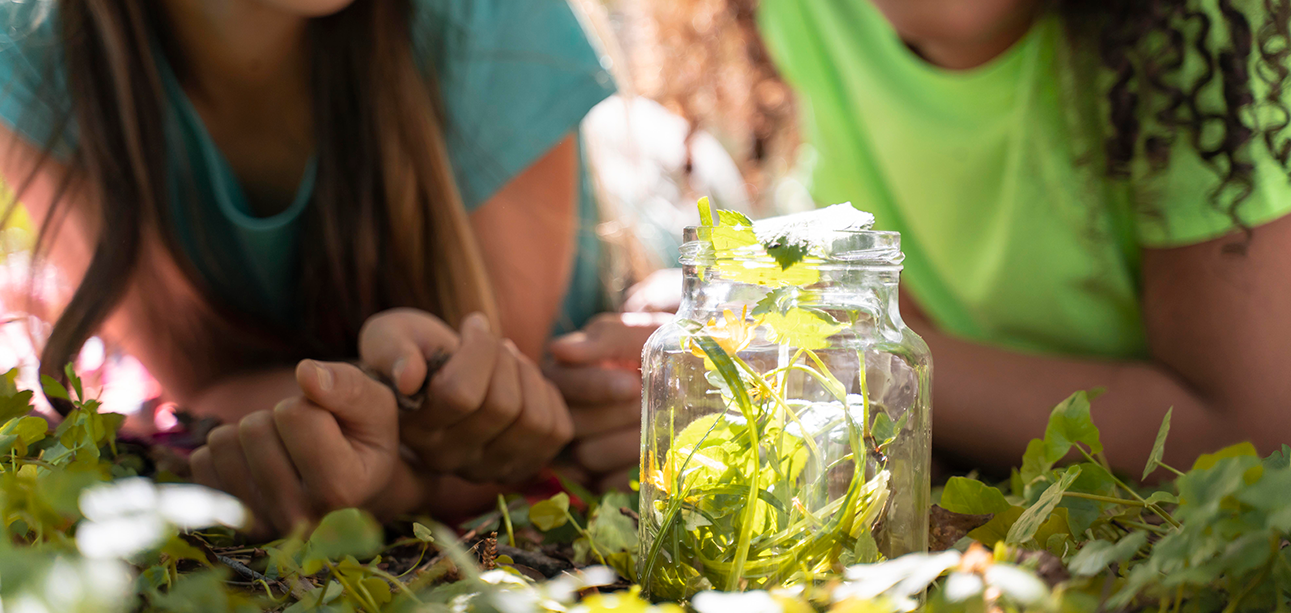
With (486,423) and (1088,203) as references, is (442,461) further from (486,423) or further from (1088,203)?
(1088,203)

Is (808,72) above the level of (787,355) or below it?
above

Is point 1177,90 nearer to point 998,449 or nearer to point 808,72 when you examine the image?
point 998,449

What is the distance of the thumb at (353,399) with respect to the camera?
1.43 feet

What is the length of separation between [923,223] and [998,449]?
455 millimetres

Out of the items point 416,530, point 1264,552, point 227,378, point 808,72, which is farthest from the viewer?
point 808,72

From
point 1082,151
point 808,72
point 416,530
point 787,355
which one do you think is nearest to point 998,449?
point 1082,151

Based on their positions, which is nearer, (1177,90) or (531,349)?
(1177,90)

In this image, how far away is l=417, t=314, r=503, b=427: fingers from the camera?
52 cm

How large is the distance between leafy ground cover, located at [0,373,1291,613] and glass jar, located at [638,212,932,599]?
0.08 ft

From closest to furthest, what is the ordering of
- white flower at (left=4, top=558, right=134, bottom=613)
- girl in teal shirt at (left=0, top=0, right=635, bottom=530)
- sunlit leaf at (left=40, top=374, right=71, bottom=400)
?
white flower at (left=4, top=558, right=134, bottom=613)
sunlit leaf at (left=40, top=374, right=71, bottom=400)
girl in teal shirt at (left=0, top=0, right=635, bottom=530)

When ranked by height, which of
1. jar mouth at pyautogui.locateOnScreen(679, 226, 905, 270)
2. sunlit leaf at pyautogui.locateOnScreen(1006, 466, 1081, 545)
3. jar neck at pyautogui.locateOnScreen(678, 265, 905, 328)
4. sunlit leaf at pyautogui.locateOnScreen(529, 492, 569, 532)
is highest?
jar mouth at pyautogui.locateOnScreen(679, 226, 905, 270)

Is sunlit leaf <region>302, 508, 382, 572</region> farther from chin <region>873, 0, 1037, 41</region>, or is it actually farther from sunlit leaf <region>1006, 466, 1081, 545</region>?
chin <region>873, 0, 1037, 41</region>

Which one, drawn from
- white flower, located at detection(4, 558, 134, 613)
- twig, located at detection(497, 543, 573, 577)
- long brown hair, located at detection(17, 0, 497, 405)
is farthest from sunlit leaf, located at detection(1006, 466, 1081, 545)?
long brown hair, located at detection(17, 0, 497, 405)

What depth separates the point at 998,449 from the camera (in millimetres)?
723
